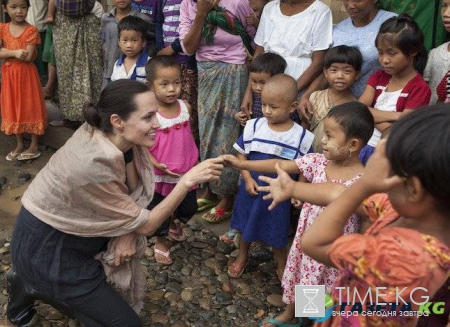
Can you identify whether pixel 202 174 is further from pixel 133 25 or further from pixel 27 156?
pixel 27 156

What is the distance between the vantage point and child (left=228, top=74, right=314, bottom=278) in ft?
10.1

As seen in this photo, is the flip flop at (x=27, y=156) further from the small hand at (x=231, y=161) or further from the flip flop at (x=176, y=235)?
the small hand at (x=231, y=161)

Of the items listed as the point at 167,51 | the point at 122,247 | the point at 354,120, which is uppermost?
the point at 354,120

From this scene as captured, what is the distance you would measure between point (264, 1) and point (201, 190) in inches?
68.9

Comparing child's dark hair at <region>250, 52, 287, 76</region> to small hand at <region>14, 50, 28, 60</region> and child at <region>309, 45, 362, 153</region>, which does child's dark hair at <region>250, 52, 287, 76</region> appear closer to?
child at <region>309, 45, 362, 153</region>

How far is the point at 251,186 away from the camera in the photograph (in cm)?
305

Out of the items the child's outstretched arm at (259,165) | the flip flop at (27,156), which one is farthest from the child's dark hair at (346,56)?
the flip flop at (27,156)

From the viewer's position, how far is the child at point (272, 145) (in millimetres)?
3083

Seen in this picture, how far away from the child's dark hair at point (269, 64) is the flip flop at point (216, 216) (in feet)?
4.29

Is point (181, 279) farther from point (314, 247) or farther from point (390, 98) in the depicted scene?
point (314, 247)

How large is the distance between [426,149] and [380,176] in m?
0.18

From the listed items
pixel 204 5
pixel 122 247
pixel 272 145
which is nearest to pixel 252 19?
pixel 204 5

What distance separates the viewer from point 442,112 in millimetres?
1282

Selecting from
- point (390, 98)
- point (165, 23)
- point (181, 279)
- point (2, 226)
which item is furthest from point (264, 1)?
point (2, 226)
